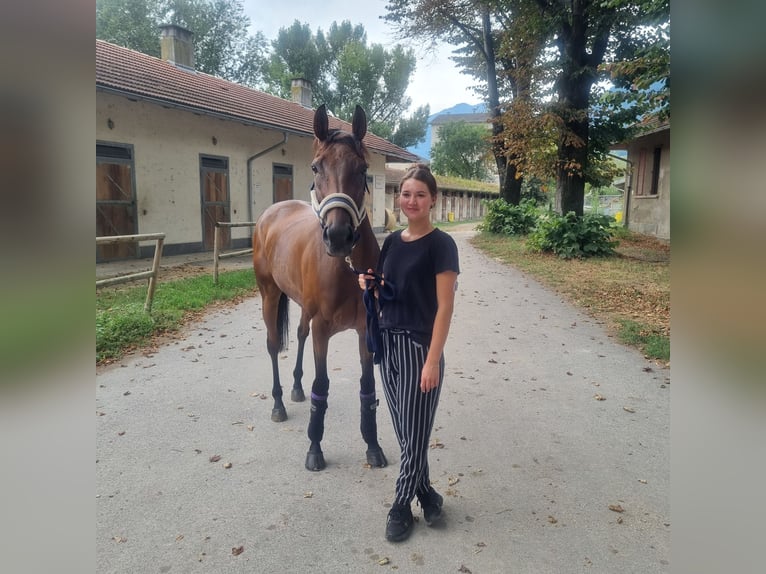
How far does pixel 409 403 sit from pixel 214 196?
434 inches

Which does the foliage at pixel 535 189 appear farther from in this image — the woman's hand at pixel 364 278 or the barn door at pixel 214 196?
the woman's hand at pixel 364 278

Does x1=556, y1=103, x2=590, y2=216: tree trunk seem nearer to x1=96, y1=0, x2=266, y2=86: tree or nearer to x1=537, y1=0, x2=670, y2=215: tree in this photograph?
x1=537, y1=0, x2=670, y2=215: tree

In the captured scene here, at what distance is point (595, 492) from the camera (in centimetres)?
258

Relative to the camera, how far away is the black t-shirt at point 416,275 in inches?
82.0

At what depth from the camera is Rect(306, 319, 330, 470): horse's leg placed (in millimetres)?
2775

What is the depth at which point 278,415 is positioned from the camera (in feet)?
11.5

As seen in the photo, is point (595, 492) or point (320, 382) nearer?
point (595, 492)

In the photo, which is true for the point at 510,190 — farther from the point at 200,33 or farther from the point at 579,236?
the point at 200,33

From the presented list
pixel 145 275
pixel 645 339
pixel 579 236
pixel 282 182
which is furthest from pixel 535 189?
pixel 145 275

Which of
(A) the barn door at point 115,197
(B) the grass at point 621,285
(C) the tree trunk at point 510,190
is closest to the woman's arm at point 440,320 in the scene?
(B) the grass at point 621,285
